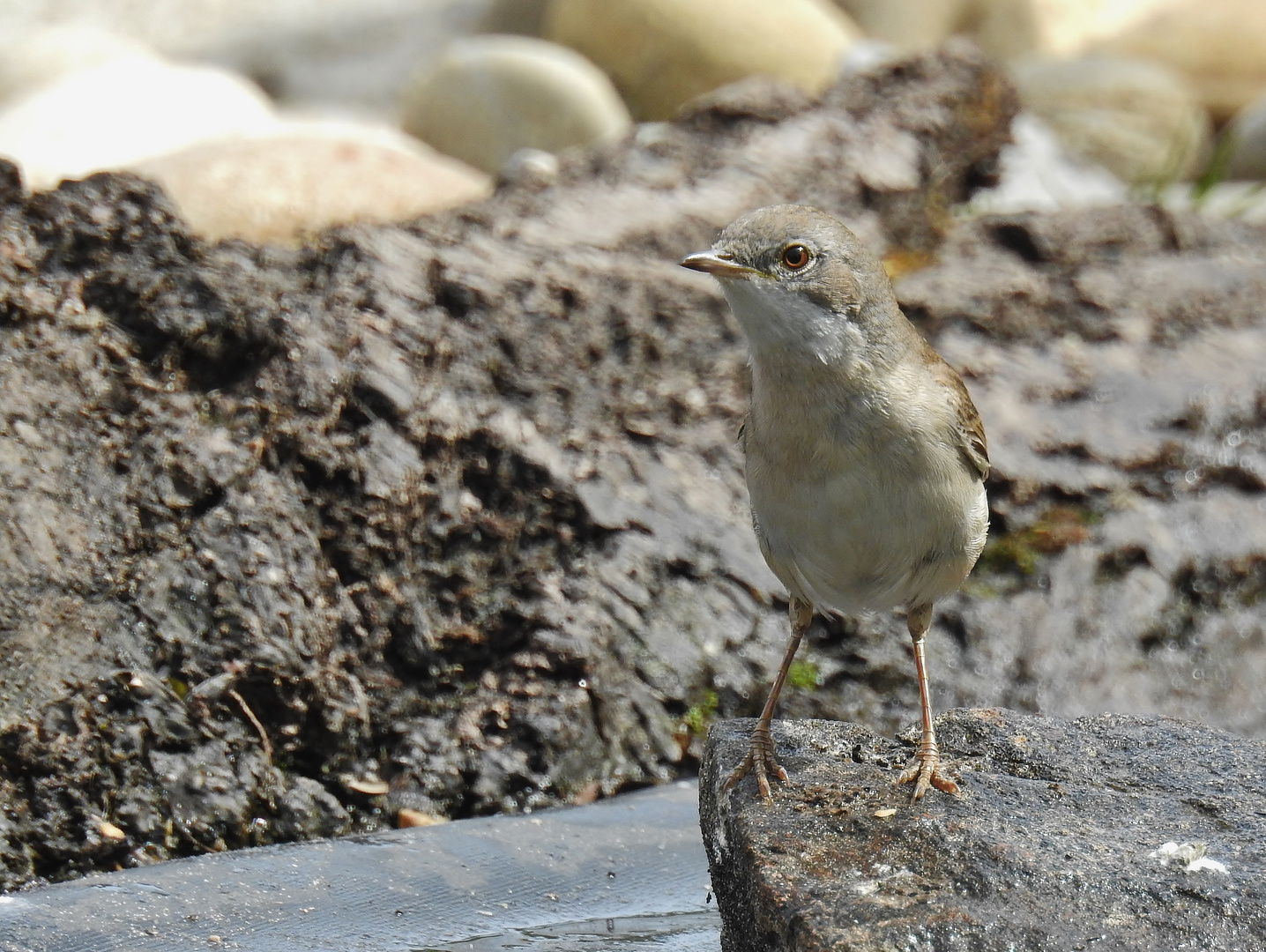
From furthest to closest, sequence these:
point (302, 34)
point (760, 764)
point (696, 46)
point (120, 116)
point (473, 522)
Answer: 1. point (302, 34)
2. point (696, 46)
3. point (120, 116)
4. point (473, 522)
5. point (760, 764)

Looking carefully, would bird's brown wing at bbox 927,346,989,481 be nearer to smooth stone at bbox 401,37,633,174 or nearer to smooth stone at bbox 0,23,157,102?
smooth stone at bbox 401,37,633,174

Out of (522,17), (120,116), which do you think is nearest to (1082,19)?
(522,17)

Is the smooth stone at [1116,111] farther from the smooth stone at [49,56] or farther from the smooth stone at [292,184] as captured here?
the smooth stone at [49,56]

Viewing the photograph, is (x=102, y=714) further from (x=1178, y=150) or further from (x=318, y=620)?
(x=1178, y=150)

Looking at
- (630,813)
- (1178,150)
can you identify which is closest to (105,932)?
(630,813)

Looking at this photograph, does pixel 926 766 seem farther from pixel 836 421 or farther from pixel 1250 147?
pixel 1250 147

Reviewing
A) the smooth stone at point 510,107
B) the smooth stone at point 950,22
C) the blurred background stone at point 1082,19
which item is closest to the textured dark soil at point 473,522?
the smooth stone at point 510,107
